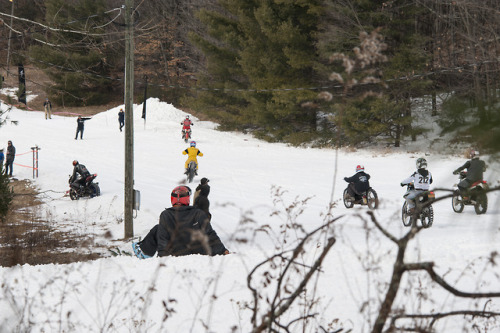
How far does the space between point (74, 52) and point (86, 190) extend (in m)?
10.6

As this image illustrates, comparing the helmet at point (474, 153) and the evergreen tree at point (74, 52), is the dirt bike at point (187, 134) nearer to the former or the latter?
the evergreen tree at point (74, 52)

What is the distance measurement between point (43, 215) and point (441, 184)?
54.1ft

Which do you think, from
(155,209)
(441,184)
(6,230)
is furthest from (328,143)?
(441,184)

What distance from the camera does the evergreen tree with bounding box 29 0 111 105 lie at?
7059mm

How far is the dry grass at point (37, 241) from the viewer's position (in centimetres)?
1027

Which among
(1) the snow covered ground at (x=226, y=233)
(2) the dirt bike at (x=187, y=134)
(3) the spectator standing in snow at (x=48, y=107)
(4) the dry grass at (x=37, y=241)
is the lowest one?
(4) the dry grass at (x=37, y=241)

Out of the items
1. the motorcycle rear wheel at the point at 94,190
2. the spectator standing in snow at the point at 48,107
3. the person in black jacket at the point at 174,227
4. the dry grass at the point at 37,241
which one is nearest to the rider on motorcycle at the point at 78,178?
the motorcycle rear wheel at the point at 94,190

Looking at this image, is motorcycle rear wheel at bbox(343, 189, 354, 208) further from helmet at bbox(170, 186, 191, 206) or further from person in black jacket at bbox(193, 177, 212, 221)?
helmet at bbox(170, 186, 191, 206)

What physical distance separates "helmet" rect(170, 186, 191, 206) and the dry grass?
1739mm

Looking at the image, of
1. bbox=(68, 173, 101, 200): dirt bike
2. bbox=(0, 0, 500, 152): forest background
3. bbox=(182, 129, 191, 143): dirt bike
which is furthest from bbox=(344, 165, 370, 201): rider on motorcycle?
bbox=(182, 129, 191, 143): dirt bike

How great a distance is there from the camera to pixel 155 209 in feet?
55.2

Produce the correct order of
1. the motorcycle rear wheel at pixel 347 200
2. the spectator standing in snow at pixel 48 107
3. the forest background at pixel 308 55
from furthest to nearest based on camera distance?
the spectator standing in snow at pixel 48 107 → the forest background at pixel 308 55 → the motorcycle rear wheel at pixel 347 200

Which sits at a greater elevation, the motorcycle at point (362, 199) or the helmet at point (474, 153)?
the helmet at point (474, 153)

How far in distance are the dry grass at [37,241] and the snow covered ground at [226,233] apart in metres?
0.54
